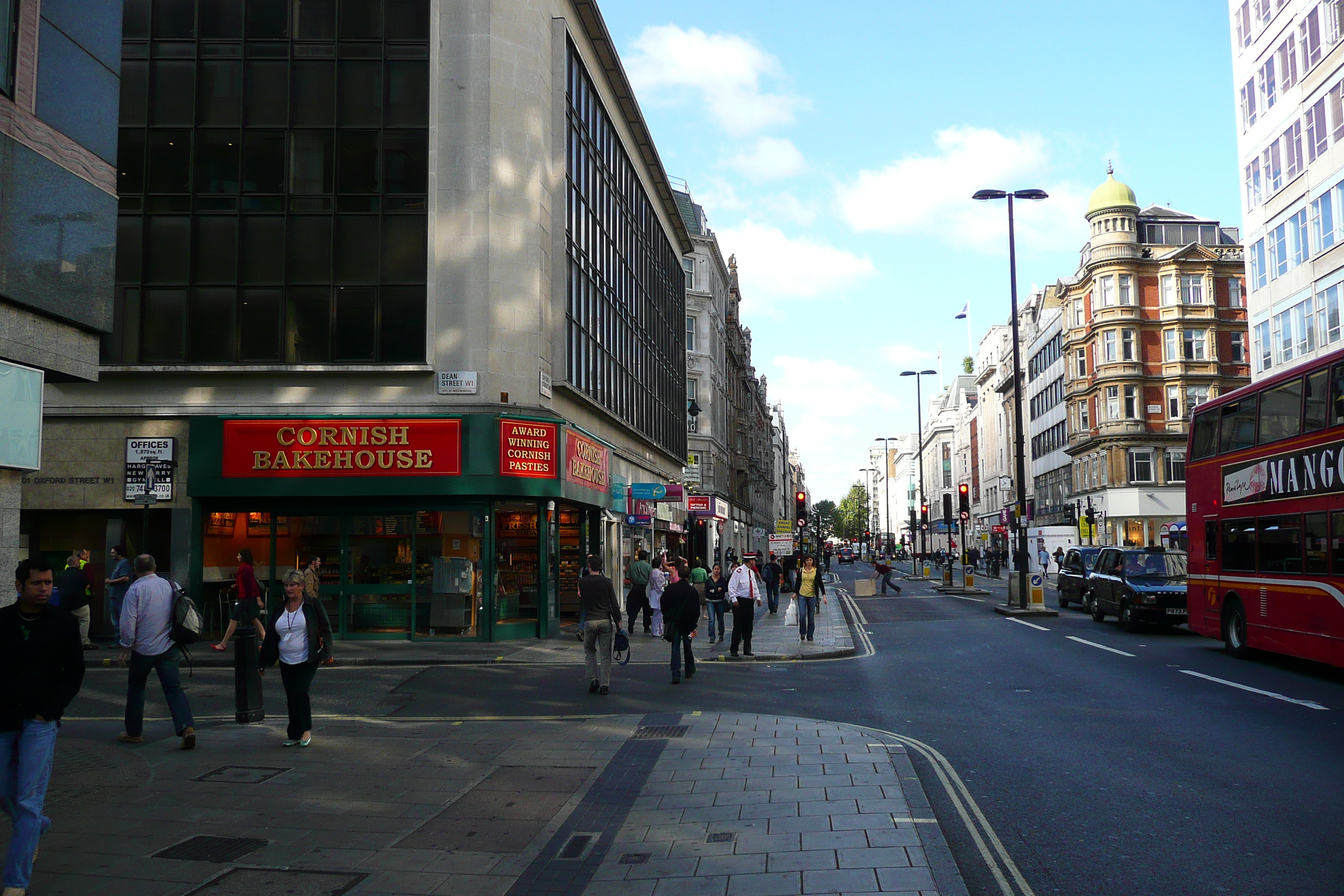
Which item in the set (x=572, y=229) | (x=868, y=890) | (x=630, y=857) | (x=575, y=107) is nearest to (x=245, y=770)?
(x=630, y=857)

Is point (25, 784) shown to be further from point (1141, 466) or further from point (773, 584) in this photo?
point (1141, 466)

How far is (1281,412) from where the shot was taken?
15352 mm

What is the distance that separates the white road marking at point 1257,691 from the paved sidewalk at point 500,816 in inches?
220

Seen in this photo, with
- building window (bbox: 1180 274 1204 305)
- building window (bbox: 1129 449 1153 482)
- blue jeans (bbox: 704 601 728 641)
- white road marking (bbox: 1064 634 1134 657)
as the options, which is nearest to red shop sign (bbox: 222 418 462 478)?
blue jeans (bbox: 704 601 728 641)

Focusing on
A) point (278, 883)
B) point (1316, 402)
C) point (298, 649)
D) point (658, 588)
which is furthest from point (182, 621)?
point (1316, 402)

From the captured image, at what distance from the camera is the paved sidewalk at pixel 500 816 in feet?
19.2

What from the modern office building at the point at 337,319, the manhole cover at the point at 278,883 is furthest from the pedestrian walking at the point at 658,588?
the manhole cover at the point at 278,883

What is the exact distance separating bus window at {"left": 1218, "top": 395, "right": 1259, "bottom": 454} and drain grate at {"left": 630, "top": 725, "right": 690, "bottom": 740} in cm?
1091

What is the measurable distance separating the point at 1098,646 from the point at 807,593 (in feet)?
18.1

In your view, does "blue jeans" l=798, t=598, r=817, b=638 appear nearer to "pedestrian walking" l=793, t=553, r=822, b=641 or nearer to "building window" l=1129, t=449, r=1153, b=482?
"pedestrian walking" l=793, t=553, r=822, b=641

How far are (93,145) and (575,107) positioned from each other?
16.6m

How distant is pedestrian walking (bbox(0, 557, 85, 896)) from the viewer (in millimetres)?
5645

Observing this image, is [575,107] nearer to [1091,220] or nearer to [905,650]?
[905,650]

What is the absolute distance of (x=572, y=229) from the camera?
25.3m
